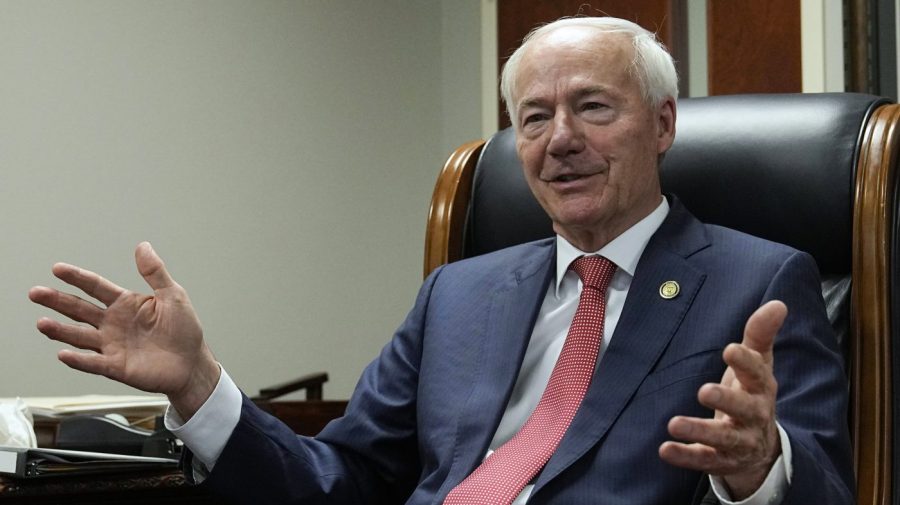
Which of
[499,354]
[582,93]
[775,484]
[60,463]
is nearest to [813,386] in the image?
[775,484]

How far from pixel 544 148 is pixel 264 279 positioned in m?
2.39

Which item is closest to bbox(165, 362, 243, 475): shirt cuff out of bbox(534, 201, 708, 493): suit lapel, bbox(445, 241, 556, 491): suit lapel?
bbox(445, 241, 556, 491): suit lapel

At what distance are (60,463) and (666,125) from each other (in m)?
1.01

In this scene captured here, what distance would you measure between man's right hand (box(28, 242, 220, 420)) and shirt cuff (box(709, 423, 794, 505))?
688 mm

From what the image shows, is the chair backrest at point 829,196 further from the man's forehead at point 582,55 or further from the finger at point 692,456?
the finger at point 692,456

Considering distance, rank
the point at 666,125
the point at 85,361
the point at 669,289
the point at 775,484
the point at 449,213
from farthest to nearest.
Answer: the point at 449,213, the point at 666,125, the point at 669,289, the point at 85,361, the point at 775,484

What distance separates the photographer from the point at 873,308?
1.59 meters

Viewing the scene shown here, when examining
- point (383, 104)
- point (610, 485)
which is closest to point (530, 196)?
point (610, 485)

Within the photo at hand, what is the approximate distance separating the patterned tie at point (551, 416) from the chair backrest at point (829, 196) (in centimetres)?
28

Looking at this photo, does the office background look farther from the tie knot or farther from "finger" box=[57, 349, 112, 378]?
"finger" box=[57, 349, 112, 378]

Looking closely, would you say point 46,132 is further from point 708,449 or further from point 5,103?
point 708,449

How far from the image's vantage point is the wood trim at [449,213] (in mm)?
1998

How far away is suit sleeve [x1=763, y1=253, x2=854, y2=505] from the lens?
1.31 m

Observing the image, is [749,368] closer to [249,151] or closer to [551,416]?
[551,416]
